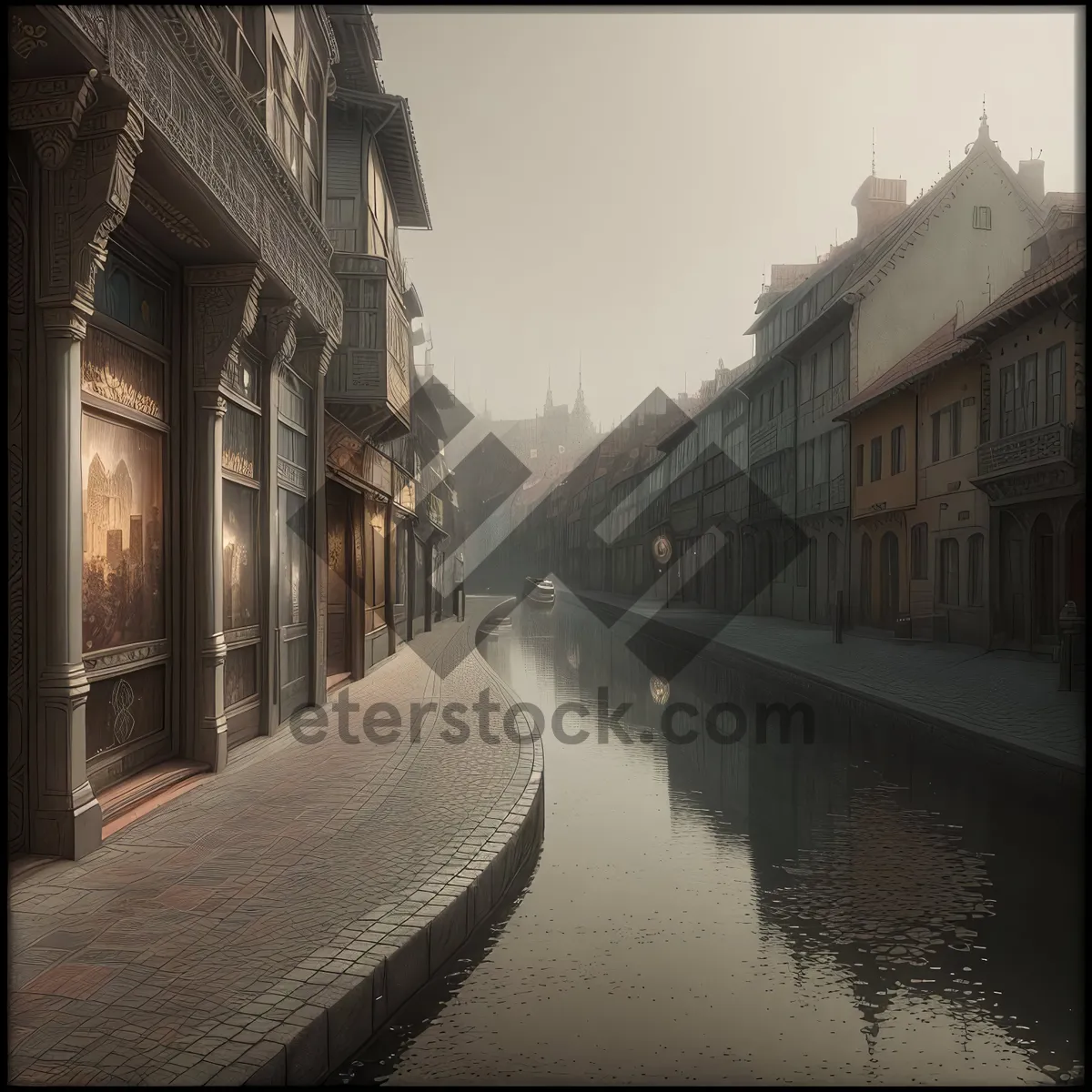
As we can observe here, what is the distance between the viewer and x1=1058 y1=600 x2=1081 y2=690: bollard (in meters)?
14.1

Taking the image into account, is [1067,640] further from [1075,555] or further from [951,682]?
[1075,555]

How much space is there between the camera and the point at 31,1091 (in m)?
3.13

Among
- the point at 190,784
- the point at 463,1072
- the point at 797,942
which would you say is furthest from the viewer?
the point at 190,784

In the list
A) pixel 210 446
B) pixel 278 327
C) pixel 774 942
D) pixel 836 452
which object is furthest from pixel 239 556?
pixel 836 452

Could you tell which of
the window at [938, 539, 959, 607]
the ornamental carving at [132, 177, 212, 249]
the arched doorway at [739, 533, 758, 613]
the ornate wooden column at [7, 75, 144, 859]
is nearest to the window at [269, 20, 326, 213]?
the ornamental carving at [132, 177, 212, 249]

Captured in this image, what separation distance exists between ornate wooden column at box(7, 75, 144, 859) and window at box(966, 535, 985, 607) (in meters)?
21.7

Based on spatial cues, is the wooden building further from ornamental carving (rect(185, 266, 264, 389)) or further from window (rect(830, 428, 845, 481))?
window (rect(830, 428, 845, 481))

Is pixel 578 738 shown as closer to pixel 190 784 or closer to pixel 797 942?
pixel 190 784

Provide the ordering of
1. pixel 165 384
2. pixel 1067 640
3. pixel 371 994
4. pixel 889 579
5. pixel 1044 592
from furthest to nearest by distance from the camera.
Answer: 1. pixel 889 579
2. pixel 1044 592
3. pixel 1067 640
4. pixel 165 384
5. pixel 371 994

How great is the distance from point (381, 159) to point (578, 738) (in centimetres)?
1083

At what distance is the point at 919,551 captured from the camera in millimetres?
27109

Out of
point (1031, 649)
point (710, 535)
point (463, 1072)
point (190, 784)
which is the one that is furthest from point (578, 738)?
point (710, 535)

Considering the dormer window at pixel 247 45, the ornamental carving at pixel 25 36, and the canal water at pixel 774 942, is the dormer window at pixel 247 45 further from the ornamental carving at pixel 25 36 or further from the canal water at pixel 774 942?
the canal water at pixel 774 942

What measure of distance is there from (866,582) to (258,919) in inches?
1119
